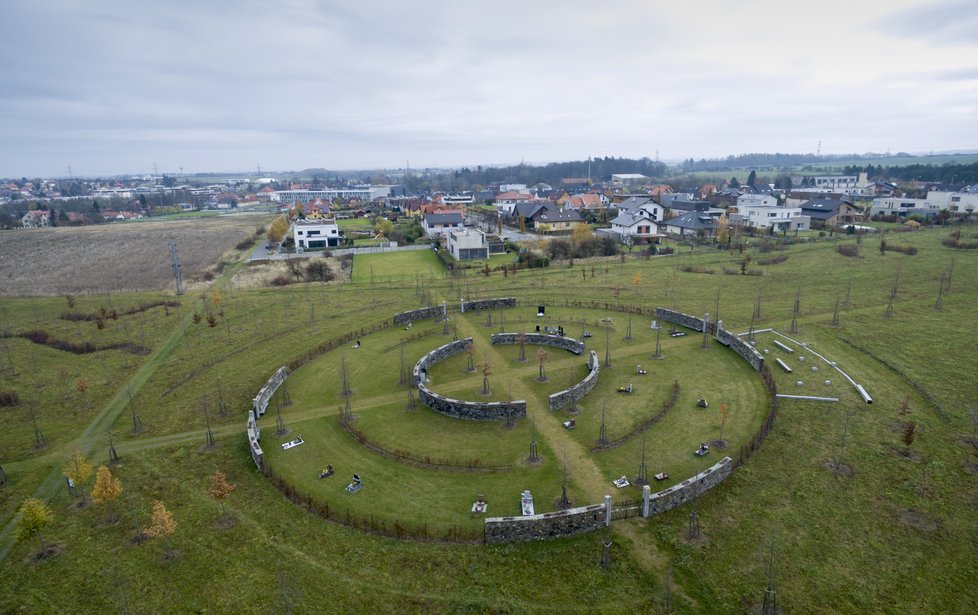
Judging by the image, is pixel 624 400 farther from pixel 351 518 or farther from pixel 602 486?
pixel 351 518

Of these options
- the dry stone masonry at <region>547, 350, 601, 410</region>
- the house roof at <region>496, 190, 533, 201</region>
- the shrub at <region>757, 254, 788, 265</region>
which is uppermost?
the house roof at <region>496, 190, 533, 201</region>

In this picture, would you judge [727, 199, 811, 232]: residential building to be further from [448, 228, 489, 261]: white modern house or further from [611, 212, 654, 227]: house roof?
[448, 228, 489, 261]: white modern house

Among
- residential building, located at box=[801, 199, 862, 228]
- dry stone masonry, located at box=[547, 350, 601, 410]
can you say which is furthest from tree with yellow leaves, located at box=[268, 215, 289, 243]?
residential building, located at box=[801, 199, 862, 228]

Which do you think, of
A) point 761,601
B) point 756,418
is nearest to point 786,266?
point 756,418

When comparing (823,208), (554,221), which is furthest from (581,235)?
(823,208)

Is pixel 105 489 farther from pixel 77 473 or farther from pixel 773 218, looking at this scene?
pixel 773 218

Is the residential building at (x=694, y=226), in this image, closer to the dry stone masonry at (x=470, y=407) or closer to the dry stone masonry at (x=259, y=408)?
the dry stone masonry at (x=470, y=407)

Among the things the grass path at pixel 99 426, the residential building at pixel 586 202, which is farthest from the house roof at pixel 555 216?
the grass path at pixel 99 426
